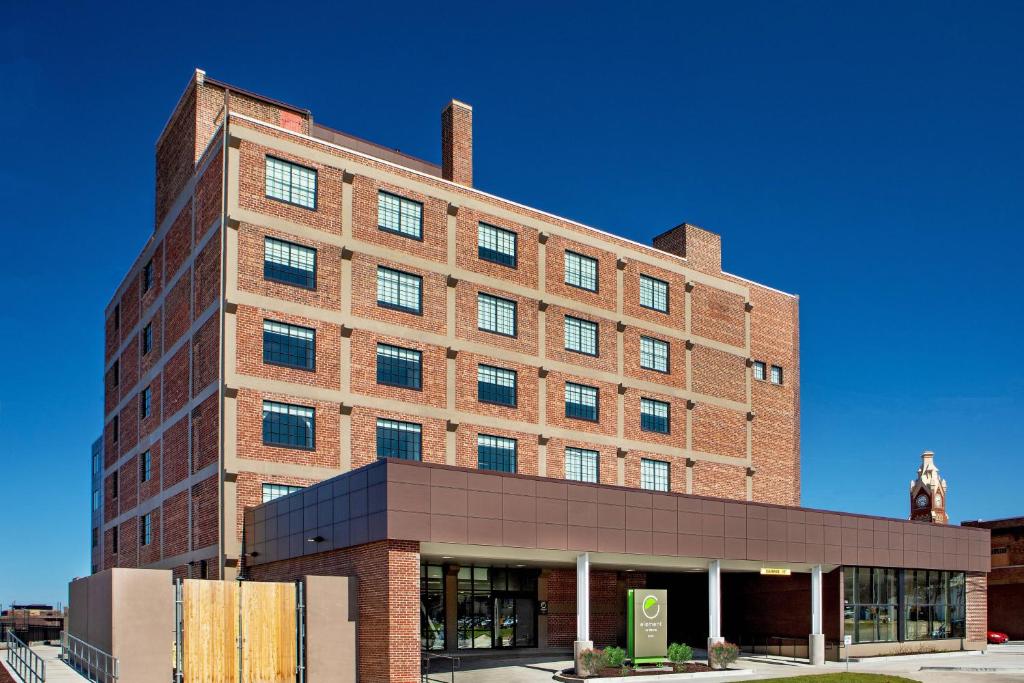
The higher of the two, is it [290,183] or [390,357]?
[290,183]

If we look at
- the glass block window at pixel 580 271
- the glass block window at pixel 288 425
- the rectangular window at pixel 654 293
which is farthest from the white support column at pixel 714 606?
the rectangular window at pixel 654 293

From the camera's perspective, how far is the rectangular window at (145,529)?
45.3 metres

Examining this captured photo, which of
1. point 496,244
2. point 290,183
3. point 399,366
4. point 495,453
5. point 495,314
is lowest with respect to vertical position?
point 495,453

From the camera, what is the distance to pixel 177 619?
2798 centimetres

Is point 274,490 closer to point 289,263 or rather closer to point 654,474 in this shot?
point 289,263

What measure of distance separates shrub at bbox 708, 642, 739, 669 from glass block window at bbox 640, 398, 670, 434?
46.6 feet

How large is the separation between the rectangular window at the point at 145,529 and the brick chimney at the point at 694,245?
91.7 feet

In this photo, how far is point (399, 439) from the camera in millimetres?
41156

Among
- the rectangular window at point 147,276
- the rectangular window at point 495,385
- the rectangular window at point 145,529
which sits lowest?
the rectangular window at point 145,529

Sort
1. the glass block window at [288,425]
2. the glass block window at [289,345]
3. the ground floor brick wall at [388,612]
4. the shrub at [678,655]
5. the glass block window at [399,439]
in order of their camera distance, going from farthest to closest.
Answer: the glass block window at [399,439] < the glass block window at [289,345] < the glass block window at [288,425] < the shrub at [678,655] < the ground floor brick wall at [388,612]

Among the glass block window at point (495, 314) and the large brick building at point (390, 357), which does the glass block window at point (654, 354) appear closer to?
the large brick building at point (390, 357)

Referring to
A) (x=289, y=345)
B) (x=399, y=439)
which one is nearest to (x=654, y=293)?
(x=399, y=439)

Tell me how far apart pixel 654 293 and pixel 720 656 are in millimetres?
19694

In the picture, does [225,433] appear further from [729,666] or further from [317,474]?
[729,666]
